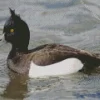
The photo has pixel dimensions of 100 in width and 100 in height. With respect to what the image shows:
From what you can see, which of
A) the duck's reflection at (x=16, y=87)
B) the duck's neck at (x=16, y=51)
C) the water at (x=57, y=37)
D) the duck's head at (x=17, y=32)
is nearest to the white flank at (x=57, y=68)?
the water at (x=57, y=37)

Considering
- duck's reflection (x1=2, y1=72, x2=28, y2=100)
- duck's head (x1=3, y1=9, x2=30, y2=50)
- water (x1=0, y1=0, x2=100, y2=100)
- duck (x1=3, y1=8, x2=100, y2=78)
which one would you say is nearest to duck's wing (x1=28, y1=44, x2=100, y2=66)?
duck (x1=3, y1=8, x2=100, y2=78)

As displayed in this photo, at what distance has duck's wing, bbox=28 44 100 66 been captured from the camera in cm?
1045

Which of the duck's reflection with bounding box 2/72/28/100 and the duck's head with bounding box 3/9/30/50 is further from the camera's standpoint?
the duck's head with bounding box 3/9/30/50

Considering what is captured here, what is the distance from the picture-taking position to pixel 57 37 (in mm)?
13531

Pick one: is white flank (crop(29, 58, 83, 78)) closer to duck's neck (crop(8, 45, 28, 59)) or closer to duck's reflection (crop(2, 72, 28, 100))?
duck's reflection (crop(2, 72, 28, 100))

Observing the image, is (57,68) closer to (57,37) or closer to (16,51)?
(16,51)

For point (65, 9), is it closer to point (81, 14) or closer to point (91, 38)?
point (81, 14)

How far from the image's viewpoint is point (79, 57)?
1059 cm

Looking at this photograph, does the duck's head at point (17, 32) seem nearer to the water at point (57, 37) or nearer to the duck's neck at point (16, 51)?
the duck's neck at point (16, 51)

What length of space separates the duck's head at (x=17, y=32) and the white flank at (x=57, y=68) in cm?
92

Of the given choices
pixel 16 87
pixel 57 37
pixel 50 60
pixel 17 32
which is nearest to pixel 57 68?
pixel 50 60

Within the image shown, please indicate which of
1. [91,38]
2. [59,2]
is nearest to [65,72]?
[91,38]

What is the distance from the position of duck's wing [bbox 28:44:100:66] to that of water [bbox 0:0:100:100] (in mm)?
359

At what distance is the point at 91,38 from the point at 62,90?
3.98 m
